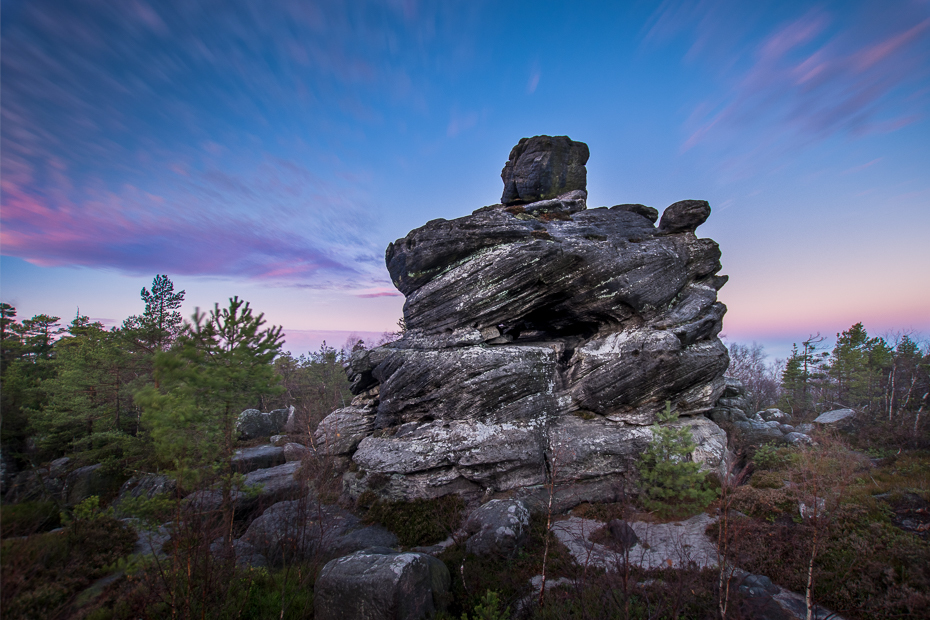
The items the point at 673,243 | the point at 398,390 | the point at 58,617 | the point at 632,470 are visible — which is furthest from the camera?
the point at 673,243

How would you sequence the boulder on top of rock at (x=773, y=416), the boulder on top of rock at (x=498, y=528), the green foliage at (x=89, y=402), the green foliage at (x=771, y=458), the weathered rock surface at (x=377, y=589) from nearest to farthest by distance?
the weathered rock surface at (x=377, y=589), the boulder on top of rock at (x=498, y=528), the green foliage at (x=771, y=458), the green foliage at (x=89, y=402), the boulder on top of rock at (x=773, y=416)

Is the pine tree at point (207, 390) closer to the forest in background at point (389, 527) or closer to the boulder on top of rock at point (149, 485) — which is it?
the forest in background at point (389, 527)

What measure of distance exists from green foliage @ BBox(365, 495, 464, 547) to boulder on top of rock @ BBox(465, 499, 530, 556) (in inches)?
41.7

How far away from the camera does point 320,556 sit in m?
10.6

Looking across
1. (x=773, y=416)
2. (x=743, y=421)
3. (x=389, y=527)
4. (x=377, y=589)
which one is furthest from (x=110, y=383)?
(x=773, y=416)

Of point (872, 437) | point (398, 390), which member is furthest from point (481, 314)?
point (872, 437)

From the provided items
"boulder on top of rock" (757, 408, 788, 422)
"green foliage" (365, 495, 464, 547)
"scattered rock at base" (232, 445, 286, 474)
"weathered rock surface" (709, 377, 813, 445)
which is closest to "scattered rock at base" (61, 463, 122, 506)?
"scattered rock at base" (232, 445, 286, 474)

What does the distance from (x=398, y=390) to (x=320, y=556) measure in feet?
23.0

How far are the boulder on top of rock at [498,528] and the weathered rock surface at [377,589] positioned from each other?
242 centimetres

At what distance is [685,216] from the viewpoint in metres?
19.5

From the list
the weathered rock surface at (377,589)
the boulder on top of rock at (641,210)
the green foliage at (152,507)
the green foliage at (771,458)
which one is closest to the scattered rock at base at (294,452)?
the green foliage at (152,507)

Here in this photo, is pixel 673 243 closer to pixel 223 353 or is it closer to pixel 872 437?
pixel 872 437

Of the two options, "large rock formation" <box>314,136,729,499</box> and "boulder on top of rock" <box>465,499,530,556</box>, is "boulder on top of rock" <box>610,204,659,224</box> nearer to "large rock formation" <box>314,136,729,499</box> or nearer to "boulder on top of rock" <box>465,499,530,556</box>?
"large rock formation" <box>314,136,729,499</box>

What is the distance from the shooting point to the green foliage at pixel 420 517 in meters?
12.4
